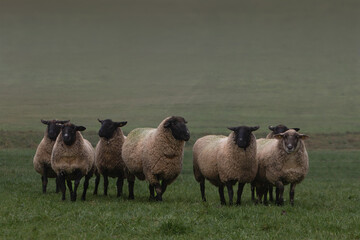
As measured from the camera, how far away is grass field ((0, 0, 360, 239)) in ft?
34.7

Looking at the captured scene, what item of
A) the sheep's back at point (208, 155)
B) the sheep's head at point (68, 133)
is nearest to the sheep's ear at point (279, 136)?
the sheep's back at point (208, 155)

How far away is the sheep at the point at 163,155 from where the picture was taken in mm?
14469

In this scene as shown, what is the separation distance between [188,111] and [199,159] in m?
85.2

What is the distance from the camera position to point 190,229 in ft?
33.1

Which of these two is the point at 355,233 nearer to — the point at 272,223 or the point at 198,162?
the point at 272,223

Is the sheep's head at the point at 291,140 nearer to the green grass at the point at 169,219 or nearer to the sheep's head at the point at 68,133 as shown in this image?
the green grass at the point at 169,219

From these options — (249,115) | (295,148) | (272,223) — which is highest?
(295,148)

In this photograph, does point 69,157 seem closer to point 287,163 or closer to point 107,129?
point 107,129

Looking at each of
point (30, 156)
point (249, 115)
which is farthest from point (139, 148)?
point (249, 115)

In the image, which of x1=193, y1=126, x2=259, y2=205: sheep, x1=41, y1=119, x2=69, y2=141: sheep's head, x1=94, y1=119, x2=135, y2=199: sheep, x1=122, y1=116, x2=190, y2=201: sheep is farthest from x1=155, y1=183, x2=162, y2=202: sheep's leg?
x1=41, y1=119, x2=69, y2=141: sheep's head

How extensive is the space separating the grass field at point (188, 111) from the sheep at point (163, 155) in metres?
0.65

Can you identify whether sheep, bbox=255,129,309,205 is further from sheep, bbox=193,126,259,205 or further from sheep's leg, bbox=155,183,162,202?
sheep's leg, bbox=155,183,162,202

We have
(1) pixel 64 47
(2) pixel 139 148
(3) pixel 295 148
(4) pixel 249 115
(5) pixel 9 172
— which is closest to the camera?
(3) pixel 295 148

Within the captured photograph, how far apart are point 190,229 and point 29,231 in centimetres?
280
